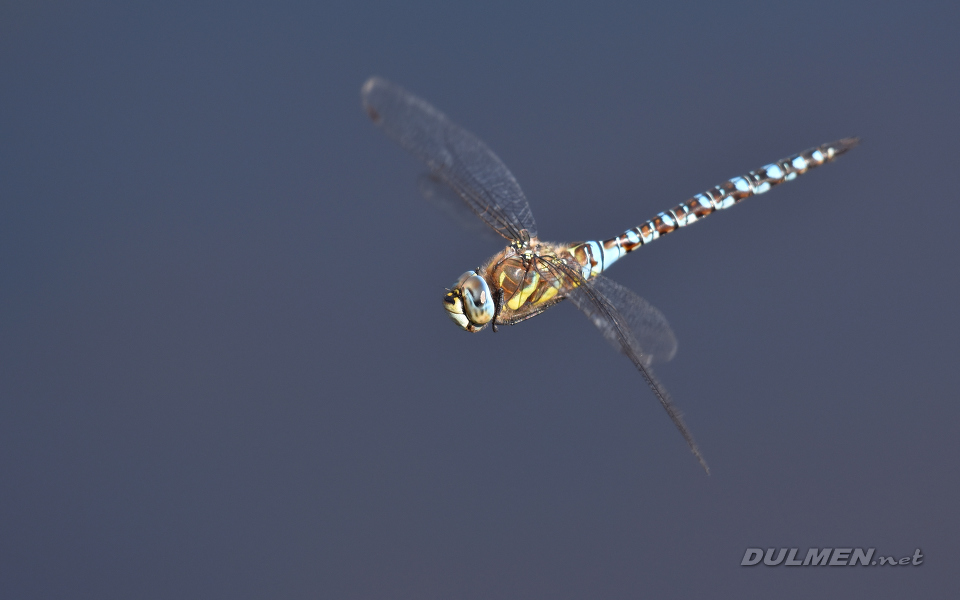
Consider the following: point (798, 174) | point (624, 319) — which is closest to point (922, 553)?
point (624, 319)

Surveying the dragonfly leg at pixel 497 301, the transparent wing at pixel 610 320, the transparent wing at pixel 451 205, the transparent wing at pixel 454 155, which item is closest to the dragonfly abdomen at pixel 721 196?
the transparent wing at pixel 610 320

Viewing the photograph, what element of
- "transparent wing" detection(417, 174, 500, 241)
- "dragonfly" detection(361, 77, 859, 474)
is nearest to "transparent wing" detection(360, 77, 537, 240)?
"dragonfly" detection(361, 77, 859, 474)

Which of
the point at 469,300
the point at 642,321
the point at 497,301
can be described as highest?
the point at 469,300

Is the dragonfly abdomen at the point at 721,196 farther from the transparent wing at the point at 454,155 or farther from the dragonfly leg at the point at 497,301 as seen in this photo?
the dragonfly leg at the point at 497,301

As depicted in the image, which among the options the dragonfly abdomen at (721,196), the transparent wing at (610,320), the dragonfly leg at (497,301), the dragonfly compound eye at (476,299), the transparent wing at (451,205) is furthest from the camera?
the dragonfly abdomen at (721,196)

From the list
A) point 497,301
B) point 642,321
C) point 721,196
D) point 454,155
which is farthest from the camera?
point 721,196

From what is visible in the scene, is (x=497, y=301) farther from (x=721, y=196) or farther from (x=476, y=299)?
(x=721, y=196)

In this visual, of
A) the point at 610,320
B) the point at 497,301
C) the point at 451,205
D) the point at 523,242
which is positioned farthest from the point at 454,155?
the point at 610,320

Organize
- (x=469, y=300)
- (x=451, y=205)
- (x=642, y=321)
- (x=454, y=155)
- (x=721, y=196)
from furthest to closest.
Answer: (x=721, y=196)
(x=451, y=205)
(x=454, y=155)
(x=642, y=321)
(x=469, y=300)

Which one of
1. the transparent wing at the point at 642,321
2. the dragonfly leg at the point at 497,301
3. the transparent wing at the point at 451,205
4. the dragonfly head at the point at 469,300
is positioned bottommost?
the transparent wing at the point at 642,321
